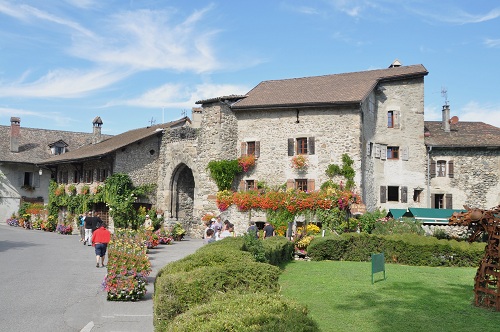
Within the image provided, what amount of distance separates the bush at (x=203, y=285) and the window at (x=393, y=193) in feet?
73.3

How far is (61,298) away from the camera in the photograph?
11.4 meters

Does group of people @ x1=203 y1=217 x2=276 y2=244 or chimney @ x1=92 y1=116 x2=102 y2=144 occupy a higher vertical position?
chimney @ x1=92 y1=116 x2=102 y2=144

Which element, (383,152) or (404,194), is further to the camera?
(404,194)

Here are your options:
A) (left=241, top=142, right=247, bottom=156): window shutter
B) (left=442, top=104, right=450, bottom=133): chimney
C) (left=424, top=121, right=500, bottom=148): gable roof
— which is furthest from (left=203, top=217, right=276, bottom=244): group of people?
(left=442, top=104, right=450, bottom=133): chimney

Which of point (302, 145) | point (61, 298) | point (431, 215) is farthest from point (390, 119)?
point (61, 298)

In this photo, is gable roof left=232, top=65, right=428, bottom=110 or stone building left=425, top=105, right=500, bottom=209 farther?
stone building left=425, top=105, right=500, bottom=209

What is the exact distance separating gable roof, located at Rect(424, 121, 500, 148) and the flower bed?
23.3 metres

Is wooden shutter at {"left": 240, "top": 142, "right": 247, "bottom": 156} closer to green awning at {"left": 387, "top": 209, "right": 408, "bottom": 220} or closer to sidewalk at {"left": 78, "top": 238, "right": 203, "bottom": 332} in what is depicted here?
green awning at {"left": 387, "top": 209, "right": 408, "bottom": 220}

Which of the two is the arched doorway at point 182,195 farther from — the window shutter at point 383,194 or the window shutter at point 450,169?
the window shutter at point 450,169

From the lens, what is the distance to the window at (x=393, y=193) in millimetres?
29016

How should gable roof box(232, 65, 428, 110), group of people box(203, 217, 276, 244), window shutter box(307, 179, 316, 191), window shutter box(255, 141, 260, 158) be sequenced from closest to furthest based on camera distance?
group of people box(203, 217, 276, 244) → window shutter box(307, 179, 316, 191) → gable roof box(232, 65, 428, 110) → window shutter box(255, 141, 260, 158)

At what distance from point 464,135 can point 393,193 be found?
22.5ft

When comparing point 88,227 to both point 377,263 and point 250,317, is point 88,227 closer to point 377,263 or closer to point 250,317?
point 377,263

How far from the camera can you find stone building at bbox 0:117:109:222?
4353cm
